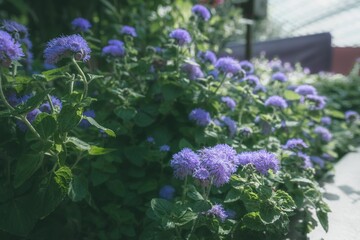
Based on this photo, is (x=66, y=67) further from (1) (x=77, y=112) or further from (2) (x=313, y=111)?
(2) (x=313, y=111)

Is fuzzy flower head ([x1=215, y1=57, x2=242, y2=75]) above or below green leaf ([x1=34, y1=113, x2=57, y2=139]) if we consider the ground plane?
below

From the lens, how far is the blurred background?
316cm

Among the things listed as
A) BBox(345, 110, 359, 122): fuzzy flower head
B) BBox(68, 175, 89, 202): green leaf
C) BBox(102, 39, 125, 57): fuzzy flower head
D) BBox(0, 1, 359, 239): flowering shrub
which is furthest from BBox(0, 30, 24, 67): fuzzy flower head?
BBox(345, 110, 359, 122): fuzzy flower head

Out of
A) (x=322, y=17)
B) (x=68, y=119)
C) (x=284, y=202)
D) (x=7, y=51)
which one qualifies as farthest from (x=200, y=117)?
(x=322, y=17)

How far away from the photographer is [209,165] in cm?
117

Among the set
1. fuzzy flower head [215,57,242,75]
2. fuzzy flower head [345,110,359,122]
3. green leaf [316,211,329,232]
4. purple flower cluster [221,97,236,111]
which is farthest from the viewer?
fuzzy flower head [345,110,359,122]

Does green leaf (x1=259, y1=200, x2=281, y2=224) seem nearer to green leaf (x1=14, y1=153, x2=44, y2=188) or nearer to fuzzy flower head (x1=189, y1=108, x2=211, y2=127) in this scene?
fuzzy flower head (x1=189, y1=108, x2=211, y2=127)

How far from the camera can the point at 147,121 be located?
1.79 metres

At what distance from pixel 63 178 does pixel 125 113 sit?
54 cm

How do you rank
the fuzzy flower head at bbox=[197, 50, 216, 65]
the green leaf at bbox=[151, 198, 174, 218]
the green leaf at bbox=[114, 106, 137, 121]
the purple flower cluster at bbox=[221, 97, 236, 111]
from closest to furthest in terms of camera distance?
the green leaf at bbox=[151, 198, 174, 218] < the green leaf at bbox=[114, 106, 137, 121] < the purple flower cluster at bbox=[221, 97, 236, 111] < the fuzzy flower head at bbox=[197, 50, 216, 65]

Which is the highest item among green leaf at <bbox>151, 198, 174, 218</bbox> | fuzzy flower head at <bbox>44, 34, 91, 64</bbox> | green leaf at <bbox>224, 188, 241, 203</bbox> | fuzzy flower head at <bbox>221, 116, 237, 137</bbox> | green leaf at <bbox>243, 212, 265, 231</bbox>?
fuzzy flower head at <bbox>44, 34, 91, 64</bbox>

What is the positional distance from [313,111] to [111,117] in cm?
112

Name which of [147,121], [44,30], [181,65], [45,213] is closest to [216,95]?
[181,65]

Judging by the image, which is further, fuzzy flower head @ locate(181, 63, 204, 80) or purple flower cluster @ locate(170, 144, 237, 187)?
fuzzy flower head @ locate(181, 63, 204, 80)
